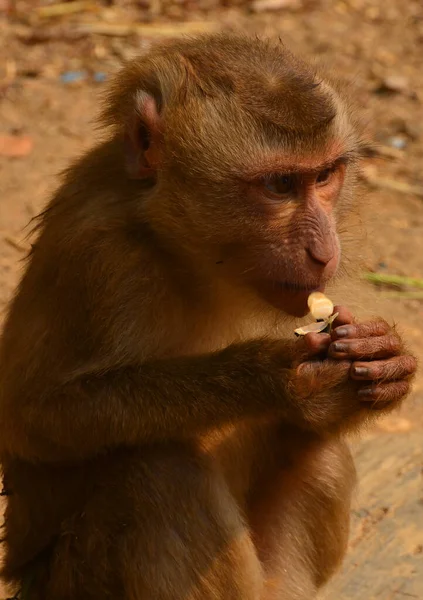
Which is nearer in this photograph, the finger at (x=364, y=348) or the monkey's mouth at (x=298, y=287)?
the finger at (x=364, y=348)

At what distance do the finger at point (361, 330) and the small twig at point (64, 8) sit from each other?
7735 millimetres

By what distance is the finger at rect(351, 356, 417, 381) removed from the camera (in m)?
4.38

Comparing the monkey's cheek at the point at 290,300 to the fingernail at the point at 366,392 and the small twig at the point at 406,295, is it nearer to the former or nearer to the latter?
the fingernail at the point at 366,392

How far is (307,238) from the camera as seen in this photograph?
4523 mm

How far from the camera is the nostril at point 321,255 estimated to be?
4.48 metres

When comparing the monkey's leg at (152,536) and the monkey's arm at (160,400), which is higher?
the monkey's arm at (160,400)

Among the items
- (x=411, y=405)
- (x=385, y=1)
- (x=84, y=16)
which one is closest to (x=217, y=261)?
(x=411, y=405)

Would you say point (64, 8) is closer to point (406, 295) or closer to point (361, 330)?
point (406, 295)

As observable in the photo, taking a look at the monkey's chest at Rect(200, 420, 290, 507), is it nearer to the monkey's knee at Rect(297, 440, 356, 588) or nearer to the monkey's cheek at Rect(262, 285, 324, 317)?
the monkey's knee at Rect(297, 440, 356, 588)

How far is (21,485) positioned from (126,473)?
1.80 feet

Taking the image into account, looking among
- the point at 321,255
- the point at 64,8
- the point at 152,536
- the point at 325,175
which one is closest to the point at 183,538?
the point at 152,536

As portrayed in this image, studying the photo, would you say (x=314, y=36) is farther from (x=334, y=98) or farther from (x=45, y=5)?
(x=334, y=98)

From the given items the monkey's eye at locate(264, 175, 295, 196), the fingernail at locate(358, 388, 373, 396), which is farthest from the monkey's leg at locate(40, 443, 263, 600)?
the monkey's eye at locate(264, 175, 295, 196)

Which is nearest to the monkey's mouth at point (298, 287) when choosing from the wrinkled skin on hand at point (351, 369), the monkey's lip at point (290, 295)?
the monkey's lip at point (290, 295)
